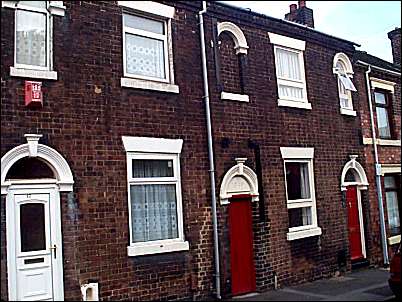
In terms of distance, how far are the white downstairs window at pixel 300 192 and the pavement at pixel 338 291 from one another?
133 cm

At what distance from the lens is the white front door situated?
8461mm

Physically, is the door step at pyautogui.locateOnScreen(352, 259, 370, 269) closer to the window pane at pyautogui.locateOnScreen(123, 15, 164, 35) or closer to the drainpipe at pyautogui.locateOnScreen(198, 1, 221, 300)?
the drainpipe at pyautogui.locateOnScreen(198, 1, 221, 300)

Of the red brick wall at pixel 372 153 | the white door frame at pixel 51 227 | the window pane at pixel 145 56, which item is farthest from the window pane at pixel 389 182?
the white door frame at pixel 51 227

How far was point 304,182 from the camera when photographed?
1386 centimetres

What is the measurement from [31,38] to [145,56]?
2.50 meters

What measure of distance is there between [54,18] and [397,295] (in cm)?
884

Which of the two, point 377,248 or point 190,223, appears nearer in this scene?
point 190,223

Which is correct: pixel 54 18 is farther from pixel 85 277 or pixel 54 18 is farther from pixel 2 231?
pixel 85 277

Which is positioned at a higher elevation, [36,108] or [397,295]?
[36,108]

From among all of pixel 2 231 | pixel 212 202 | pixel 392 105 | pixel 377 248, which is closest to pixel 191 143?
pixel 212 202

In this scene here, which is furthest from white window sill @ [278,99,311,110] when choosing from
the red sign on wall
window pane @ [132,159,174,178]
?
the red sign on wall

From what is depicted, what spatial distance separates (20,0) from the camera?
9094 mm

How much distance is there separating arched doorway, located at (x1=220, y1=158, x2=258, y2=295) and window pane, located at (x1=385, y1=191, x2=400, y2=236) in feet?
22.5

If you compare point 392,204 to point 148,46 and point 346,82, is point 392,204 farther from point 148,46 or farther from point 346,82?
point 148,46
